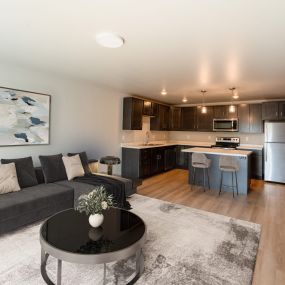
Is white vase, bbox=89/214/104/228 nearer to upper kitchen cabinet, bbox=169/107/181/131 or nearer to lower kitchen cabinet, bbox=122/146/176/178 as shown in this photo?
lower kitchen cabinet, bbox=122/146/176/178

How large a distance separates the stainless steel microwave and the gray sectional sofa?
16.2 feet

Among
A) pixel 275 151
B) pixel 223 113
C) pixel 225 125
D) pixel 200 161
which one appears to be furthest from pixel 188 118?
pixel 200 161

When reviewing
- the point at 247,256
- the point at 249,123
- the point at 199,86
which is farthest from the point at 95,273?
the point at 249,123

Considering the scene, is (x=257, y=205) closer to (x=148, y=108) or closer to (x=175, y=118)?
(x=148, y=108)

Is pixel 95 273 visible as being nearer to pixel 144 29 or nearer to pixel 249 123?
pixel 144 29

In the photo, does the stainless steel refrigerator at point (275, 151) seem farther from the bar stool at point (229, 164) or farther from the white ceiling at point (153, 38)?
the white ceiling at point (153, 38)

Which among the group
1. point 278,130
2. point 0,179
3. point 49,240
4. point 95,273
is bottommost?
point 95,273

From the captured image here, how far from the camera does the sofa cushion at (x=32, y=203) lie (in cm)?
259

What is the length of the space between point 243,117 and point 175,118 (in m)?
2.32

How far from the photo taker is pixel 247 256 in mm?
2305

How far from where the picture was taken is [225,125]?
22.0 ft

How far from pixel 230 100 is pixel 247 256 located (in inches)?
207

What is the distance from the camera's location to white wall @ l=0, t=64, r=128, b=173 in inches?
144

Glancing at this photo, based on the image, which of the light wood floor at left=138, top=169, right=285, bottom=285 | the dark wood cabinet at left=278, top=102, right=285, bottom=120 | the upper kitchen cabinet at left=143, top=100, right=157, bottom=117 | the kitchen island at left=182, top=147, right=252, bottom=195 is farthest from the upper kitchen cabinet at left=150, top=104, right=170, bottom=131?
the dark wood cabinet at left=278, top=102, right=285, bottom=120
